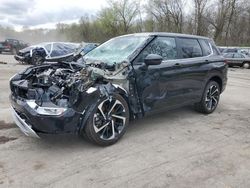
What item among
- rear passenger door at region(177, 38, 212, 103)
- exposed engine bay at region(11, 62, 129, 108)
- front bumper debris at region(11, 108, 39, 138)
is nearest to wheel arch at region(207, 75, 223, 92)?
rear passenger door at region(177, 38, 212, 103)

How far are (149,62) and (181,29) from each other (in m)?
40.4

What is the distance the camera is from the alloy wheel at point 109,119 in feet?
12.9

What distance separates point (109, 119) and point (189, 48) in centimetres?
244

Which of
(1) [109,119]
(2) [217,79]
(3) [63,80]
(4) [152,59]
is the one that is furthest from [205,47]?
(3) [63,80]

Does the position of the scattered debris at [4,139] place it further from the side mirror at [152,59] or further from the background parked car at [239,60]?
the background parked car at [239,60]

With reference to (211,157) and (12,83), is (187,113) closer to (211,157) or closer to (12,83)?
(211,157)

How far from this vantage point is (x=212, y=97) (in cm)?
620

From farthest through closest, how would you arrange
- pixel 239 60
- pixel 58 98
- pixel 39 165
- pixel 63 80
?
1. pixel 239 60
2. pixel 63 80
3. pixel 58 98
4. pixel 39 165

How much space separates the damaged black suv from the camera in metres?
3.65

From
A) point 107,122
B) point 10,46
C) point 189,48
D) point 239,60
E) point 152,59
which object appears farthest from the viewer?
point 10,46

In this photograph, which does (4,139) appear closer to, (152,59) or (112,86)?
(112,86)

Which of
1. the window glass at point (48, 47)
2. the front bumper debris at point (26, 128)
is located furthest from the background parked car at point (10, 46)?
the front bumper debris at point (26, 128)

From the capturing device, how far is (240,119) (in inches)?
229

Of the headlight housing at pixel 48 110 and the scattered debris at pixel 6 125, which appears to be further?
the scattered debris at pixel 6 125
